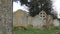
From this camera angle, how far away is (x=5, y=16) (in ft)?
3.79

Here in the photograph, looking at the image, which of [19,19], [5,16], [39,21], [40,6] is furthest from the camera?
[40,6]

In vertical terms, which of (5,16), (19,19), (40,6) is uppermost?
(40,6)

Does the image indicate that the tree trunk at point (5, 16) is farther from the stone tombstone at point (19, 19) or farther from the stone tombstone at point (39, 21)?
the stone tombstone at point (39, 21)

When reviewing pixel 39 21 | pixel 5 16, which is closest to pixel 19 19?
pixel 39 21

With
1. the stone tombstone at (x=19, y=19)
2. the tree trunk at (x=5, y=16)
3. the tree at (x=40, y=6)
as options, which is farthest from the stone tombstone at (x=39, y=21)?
the tree trunk at (x=5, y=16)

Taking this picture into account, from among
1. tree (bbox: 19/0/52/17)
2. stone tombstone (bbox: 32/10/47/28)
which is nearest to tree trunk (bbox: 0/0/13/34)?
stone tombstone (bbox: 32/10/47/28)

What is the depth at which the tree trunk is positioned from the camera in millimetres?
1151

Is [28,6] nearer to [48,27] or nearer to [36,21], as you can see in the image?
[36,21]

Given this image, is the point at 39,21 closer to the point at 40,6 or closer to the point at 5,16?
the point at 40,6

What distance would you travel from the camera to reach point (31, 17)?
13.9 metres

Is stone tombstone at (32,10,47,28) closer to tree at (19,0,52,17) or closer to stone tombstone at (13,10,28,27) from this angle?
stone tombstone at (13,10,28,27)

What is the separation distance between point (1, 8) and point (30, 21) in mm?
12015

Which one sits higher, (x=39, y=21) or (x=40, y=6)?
(x=40, y=6)

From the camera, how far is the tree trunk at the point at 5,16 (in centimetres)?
115
